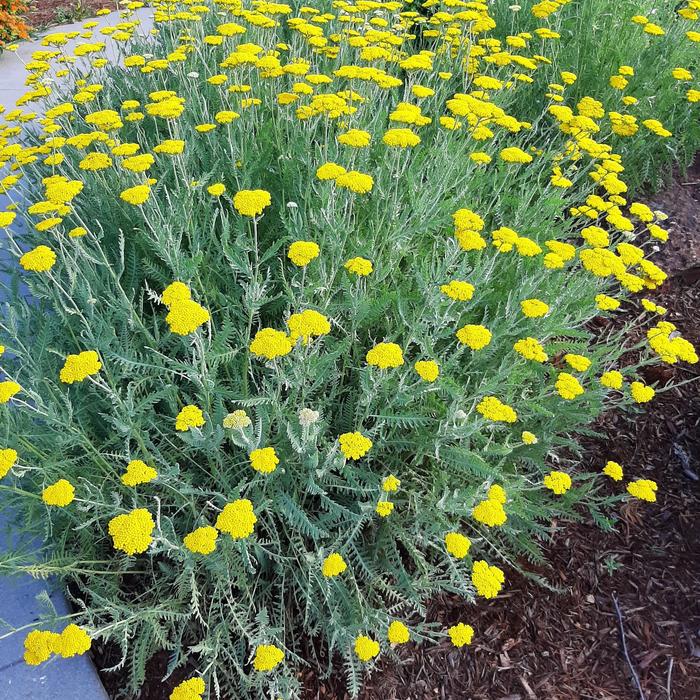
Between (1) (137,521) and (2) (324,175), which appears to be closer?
(1) (137,521)

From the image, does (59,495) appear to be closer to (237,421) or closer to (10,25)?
(237,421)

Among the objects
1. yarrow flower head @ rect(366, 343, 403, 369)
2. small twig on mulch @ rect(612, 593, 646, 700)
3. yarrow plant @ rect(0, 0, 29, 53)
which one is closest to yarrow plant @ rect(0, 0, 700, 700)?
yarrow flower head @ rect(366, 343, 403, 369)

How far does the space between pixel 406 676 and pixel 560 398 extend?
4.44ft

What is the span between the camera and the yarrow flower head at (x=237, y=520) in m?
1.70

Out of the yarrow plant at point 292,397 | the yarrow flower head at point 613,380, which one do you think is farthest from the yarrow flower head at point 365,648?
the yarrow flower head at point 613,380

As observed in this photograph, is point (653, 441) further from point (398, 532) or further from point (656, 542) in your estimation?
point (398, 532)

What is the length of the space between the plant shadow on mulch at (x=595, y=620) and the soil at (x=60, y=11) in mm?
10044

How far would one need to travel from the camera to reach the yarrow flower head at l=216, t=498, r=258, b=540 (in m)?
1.70

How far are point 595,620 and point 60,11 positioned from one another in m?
11.9

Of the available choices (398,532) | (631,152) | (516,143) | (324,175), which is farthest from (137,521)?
(631,152)

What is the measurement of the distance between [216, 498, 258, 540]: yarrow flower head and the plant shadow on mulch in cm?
84

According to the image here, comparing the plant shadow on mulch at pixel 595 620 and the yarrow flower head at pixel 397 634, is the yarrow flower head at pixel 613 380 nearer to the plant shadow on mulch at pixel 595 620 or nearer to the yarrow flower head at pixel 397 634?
the plant shadow on mulch at pixel 595 620

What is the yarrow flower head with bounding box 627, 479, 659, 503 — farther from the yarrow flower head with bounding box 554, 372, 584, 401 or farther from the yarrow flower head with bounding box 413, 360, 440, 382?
the yarrow flower head with bounding box 413, 360, 440, 382

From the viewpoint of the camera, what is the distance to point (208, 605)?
2.26 m
